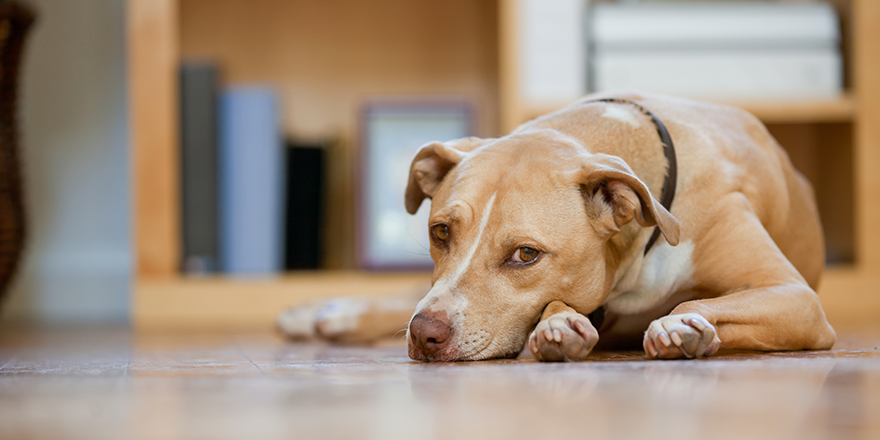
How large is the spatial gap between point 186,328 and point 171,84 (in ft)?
2.75

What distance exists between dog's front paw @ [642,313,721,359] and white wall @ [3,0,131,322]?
2342mm

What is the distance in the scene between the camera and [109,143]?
2967mm

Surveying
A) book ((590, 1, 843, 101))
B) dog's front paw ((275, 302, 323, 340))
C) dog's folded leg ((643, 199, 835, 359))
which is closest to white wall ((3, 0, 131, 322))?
dog's front paw ((275, 302, 323, 340))

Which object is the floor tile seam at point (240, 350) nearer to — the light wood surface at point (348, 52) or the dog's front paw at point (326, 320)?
the dog's front paw at point (326, 320)

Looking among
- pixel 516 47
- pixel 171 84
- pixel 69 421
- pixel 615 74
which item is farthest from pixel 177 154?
pixel 69 421

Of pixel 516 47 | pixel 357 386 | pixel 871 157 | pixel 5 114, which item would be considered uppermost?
pixel 516 47

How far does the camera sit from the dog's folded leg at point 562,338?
1071 millimetres

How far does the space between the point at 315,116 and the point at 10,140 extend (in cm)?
105

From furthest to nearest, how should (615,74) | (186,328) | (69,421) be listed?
(615,74) < (186,328) < (69,421)

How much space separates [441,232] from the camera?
48.4 inches

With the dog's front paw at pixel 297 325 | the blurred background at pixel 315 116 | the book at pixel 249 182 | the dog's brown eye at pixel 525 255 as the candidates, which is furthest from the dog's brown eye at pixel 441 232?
the book at pixel 249 182

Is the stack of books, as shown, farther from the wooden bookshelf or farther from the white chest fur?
the white chest fur

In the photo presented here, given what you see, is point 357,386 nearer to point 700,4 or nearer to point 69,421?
point 69,421

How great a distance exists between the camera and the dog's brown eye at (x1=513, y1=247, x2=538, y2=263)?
116 cm
